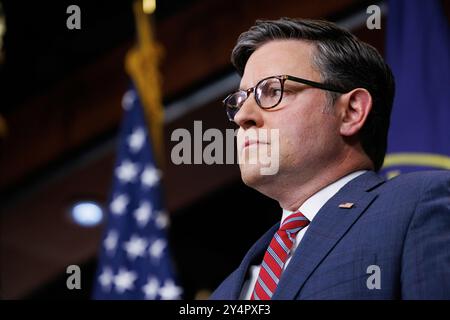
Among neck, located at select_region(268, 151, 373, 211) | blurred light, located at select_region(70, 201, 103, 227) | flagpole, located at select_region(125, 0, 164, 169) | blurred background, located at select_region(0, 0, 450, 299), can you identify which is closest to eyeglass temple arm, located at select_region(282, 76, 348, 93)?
neck, located at select_region(268, 151, 373, 211)

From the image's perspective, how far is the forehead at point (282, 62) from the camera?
1.73 metres

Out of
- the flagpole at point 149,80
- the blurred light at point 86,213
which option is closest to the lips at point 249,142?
the flagpole at point 149,80

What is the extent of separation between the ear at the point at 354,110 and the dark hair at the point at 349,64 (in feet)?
0.06

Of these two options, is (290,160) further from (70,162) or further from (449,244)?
(70,162)

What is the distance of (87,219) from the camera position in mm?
5934

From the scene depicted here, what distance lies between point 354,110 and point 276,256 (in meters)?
0.42

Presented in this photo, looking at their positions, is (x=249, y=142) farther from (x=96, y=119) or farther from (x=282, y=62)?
(x=96, y=119)

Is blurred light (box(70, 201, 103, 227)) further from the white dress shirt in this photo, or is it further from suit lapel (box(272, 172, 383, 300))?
suit lapel (box(272, 172, 383, 300))

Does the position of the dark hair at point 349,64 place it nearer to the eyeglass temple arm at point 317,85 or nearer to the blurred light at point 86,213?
the eyeglass temple arm at point 317,85

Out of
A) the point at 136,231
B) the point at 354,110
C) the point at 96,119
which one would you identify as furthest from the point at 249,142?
the point at 96,119

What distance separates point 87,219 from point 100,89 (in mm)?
1068

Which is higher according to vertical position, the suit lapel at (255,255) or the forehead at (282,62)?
the forehead at (282,62)

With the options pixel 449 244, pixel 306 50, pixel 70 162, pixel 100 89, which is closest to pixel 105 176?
pixel 70 162

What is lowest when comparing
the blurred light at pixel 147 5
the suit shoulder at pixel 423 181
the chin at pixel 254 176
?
the suit shoulder at pixel 423 181
